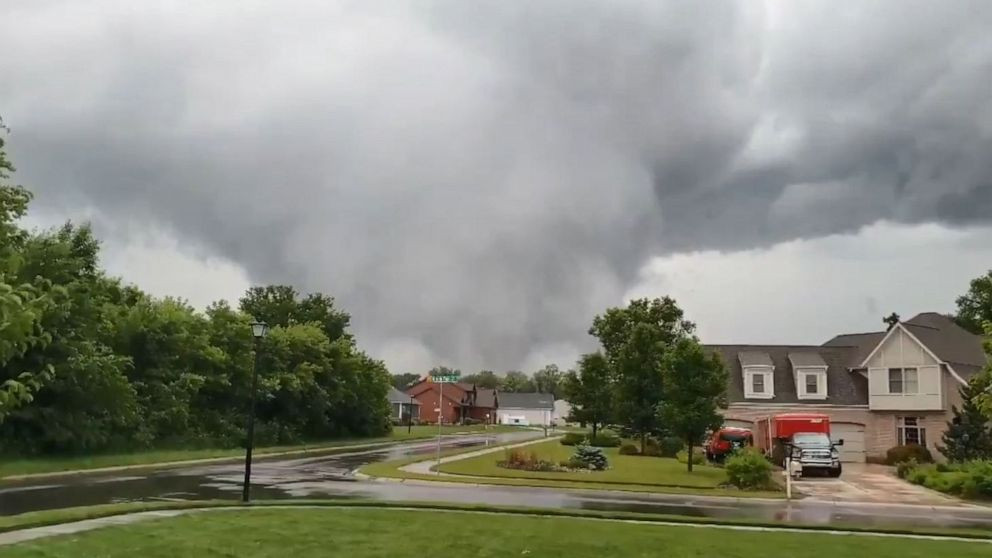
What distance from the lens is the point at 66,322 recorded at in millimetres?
35000

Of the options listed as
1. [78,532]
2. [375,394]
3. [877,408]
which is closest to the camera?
[78,532]

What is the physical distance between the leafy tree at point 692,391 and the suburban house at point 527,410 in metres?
121

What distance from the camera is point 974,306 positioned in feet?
282

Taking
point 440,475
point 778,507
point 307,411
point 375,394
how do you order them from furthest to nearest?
point 375,394 → point 307,411 → point 440,475 → point 778,507

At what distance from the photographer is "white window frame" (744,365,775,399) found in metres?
53.8

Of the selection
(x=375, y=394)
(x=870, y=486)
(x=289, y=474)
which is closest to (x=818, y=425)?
(x=870, y=486)

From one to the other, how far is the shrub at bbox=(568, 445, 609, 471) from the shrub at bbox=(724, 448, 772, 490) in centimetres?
807

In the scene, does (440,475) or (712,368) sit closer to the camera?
(440,475)

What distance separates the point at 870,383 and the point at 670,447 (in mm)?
12568

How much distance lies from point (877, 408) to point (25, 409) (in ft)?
147

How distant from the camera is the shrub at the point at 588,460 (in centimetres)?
3738

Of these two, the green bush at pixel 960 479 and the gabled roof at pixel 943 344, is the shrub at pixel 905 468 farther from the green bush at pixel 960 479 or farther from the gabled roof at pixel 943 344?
the gabled roof at pixel 943 344

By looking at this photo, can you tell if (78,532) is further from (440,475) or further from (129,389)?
(129,389)

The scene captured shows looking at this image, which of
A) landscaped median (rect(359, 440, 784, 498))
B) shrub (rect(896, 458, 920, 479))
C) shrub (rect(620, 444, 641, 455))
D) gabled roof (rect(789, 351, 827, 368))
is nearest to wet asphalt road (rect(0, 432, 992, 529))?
landscaped median (rect(359, 440, 784, 498))
